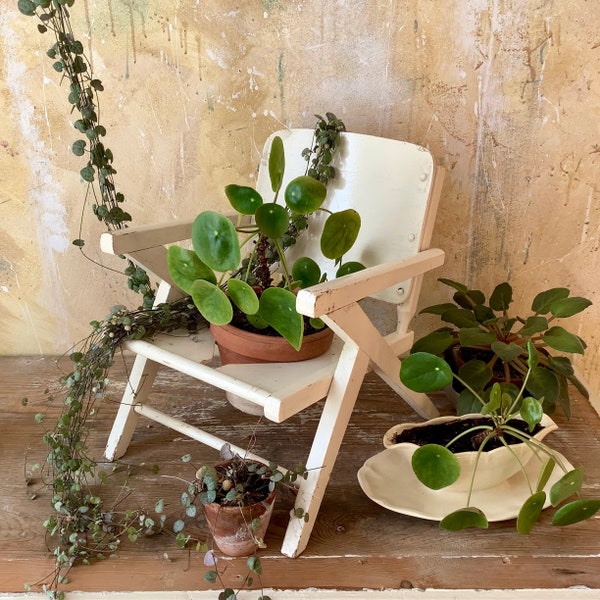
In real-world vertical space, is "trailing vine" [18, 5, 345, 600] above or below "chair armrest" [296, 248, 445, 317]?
below

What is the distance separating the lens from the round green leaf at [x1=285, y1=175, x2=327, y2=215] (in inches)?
42.2

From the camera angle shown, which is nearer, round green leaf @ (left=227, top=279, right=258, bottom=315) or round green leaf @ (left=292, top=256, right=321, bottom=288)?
round green leaf @ (left=227, top=279, right=258, bottom=315)

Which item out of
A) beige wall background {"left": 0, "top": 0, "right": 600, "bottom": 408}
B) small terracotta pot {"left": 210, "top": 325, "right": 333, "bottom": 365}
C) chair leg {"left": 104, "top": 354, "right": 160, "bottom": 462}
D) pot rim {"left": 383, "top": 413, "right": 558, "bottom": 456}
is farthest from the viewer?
beige wall background {"left": 0, "top": 0, "right": 600, "bottom": 408}

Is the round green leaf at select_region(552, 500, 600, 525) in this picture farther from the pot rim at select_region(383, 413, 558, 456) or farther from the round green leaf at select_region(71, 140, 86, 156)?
the round green leaf at select_region(71, 140, 86, 156)

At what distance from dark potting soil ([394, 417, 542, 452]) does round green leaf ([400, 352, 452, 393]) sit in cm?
17

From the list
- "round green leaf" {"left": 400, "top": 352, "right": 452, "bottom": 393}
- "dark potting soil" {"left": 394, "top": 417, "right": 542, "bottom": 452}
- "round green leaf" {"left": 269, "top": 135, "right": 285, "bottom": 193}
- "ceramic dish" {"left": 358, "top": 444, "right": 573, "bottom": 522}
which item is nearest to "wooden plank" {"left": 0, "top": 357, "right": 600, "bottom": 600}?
"ceramic dish" {"left": 358, "top": 444, "right": 573, "bottom": 522}

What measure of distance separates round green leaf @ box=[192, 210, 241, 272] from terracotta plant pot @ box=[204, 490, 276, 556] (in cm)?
41

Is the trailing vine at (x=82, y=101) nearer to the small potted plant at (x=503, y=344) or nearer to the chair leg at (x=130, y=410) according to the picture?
the chair leg at (x=130, y=410)

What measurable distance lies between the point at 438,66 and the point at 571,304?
66 cm

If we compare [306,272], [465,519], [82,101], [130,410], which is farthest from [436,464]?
[82,101]

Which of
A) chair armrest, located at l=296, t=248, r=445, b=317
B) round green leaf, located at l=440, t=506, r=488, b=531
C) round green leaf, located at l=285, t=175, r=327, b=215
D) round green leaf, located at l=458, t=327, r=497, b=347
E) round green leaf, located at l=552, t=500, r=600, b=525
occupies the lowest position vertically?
round green leaf, located at l=440, t=506, r=488, b=531

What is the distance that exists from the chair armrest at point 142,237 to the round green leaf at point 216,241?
245 mm

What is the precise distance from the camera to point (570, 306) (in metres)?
1.29

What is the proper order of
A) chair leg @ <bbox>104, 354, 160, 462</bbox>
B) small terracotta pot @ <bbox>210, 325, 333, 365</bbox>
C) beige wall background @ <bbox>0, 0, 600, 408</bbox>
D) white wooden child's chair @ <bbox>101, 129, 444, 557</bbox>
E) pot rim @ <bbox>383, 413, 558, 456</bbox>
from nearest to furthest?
white wooden child's chair @ <bbox>101, 129, 444, 557</bbox> < small terracotta pot @ <bbox>210, 325, 333, 365</bbox> < pot rim @ <bbox>383, 413, 558, 456</bbox> < chair leg @ <bbox>104, 354, 160, 462</bbox> < beige wall background @ <bbox>0, 0, 600, 408</bbox>
